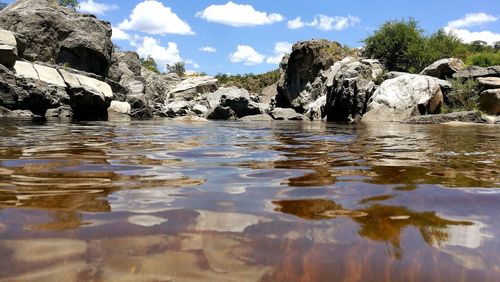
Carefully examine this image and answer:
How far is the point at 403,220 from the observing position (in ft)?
5.21

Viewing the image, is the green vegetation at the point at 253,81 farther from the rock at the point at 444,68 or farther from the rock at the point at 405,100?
the rock at the point at 405,100

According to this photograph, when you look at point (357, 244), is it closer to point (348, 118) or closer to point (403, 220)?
point (403, 220)

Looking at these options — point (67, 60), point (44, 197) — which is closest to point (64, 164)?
point (44, 197)

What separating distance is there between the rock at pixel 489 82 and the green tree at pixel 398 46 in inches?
424

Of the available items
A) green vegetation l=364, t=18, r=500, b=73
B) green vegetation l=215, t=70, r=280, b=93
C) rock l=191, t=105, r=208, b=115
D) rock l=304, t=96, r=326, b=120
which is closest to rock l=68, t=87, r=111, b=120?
rock l=191, t=105, r=208, b=115

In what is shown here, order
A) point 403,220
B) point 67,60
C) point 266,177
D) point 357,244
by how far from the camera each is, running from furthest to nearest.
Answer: point 67,60
point 266,177
point 403,220
point 357,244

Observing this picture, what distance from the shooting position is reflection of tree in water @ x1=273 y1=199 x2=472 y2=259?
1382mm

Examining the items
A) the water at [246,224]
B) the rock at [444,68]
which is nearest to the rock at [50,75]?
the water at [246,224]

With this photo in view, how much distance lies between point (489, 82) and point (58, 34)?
24.8 meters

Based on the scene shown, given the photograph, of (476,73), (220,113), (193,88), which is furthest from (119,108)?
(193,88)

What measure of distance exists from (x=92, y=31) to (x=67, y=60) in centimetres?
298

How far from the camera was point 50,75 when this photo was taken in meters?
18.0

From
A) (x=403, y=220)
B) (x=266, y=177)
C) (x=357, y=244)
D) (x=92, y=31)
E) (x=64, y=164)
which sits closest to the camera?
(x=357, y=244)

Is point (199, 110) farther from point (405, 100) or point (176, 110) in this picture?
point (405, 100)
